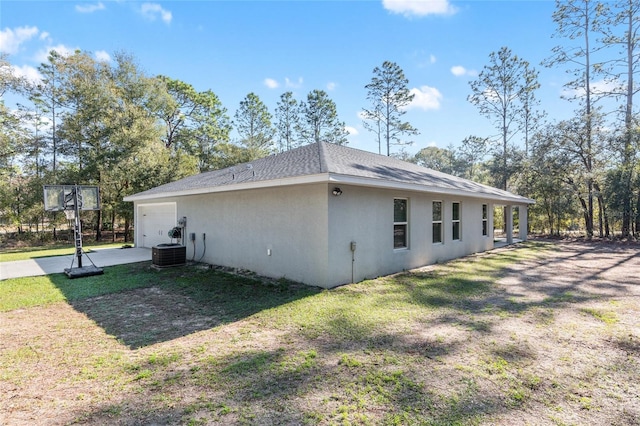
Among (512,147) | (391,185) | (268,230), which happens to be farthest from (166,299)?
(512,147)

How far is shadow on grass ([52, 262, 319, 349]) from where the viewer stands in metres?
4.34

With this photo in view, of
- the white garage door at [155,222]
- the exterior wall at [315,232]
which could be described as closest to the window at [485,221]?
the exterior wall at [315,232]

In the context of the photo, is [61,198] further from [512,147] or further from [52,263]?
[512,147]

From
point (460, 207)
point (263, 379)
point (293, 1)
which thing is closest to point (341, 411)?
point (263, 379)

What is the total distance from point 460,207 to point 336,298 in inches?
266

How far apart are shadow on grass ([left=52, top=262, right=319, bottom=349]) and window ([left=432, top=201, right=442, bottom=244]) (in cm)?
492

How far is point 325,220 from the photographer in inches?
236

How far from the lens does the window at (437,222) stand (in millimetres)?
9172

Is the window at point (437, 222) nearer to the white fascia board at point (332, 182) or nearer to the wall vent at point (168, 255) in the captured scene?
the white fascia board at point (332, 182)

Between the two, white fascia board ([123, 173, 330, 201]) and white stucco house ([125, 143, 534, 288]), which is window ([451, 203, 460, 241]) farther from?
white fascia board ([123, 173, 330, 201])

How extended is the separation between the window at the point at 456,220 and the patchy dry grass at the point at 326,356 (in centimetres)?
390

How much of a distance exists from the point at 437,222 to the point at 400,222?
6.80 feet

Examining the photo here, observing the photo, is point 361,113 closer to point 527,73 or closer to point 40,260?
point 527,73

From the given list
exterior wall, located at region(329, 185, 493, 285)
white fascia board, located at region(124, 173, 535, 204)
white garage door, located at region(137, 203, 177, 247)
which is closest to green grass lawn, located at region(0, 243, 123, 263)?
white garage door, located at region(137, 203, 177, 247)
